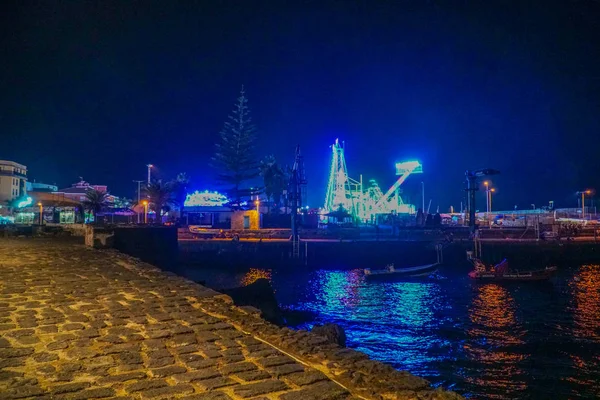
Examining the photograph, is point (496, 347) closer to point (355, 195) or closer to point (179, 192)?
point (179, 192)

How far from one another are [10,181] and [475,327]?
80571 mm

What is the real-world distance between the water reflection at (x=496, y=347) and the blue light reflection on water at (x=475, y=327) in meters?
0.04

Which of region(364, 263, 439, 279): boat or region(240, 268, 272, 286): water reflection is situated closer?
region(364, 263, 439, 279): boat

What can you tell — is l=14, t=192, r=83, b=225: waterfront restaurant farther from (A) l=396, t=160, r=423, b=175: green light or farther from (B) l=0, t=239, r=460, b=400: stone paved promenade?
(A) l=396, t=160, r=423, b=175: green light

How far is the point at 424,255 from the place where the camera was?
4416 cm

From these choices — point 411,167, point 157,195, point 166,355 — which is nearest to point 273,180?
Answer: point 157,195

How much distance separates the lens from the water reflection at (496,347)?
13.8 meters

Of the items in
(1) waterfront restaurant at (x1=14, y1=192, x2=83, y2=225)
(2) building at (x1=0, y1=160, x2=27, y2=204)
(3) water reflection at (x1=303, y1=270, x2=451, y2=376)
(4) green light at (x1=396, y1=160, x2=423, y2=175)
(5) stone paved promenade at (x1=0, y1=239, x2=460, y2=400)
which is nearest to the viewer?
(5) stone paved promenade at (x1=0, y1=239, x2=460, y2=400)

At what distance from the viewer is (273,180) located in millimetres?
71812

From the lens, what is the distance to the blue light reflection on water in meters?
14.1

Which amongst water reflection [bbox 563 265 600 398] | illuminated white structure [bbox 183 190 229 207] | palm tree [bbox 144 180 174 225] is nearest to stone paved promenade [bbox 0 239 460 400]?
water reflection [bbox 563 265 600 398]

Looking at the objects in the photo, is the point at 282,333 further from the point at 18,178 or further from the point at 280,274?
the point at 18,178

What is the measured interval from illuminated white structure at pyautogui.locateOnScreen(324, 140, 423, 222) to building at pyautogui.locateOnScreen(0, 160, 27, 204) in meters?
56.2

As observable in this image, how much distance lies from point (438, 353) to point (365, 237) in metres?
31.6
